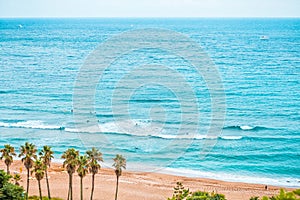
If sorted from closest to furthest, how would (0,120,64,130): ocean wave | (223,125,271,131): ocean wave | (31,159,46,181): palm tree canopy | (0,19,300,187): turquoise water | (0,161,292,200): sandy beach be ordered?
(31,159,46,181): palm tree canopy → (0,161,292,200): sandy beach → (0,19,300,187): turquoise water → (223,125,271,131): ocean wave → (0,120,64,130): ocean wave

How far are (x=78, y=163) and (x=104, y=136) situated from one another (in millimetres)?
33984

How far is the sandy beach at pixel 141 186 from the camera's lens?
54.4m

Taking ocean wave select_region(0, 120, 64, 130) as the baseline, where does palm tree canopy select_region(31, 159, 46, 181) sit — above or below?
below

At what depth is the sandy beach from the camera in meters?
54.4

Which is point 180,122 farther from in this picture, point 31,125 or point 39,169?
point 39,169

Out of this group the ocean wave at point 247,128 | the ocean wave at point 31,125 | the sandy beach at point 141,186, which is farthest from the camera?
the ocean wave at point 31,125

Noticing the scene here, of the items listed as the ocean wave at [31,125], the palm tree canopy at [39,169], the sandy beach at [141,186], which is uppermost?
the ocean wave at [31,125]

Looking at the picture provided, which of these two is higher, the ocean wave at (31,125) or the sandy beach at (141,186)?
the ocean wave at (31,125)

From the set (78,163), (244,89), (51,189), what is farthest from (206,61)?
(78,163)

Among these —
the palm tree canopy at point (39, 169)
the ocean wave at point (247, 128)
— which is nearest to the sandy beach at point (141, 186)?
the palm tree canopy at point (39, 169)

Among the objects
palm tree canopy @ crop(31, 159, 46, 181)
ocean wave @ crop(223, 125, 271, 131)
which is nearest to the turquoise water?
ocean wave @ crop(223, 125, 271, 131)

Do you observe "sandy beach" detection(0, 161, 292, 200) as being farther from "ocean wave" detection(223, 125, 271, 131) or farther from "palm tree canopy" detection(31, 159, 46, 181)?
"ocean wave" detection(223, 125, 271, 131)

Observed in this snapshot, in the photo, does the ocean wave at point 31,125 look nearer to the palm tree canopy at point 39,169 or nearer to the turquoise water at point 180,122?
the turquoise water at point 180,122

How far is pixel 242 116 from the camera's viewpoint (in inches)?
3420
